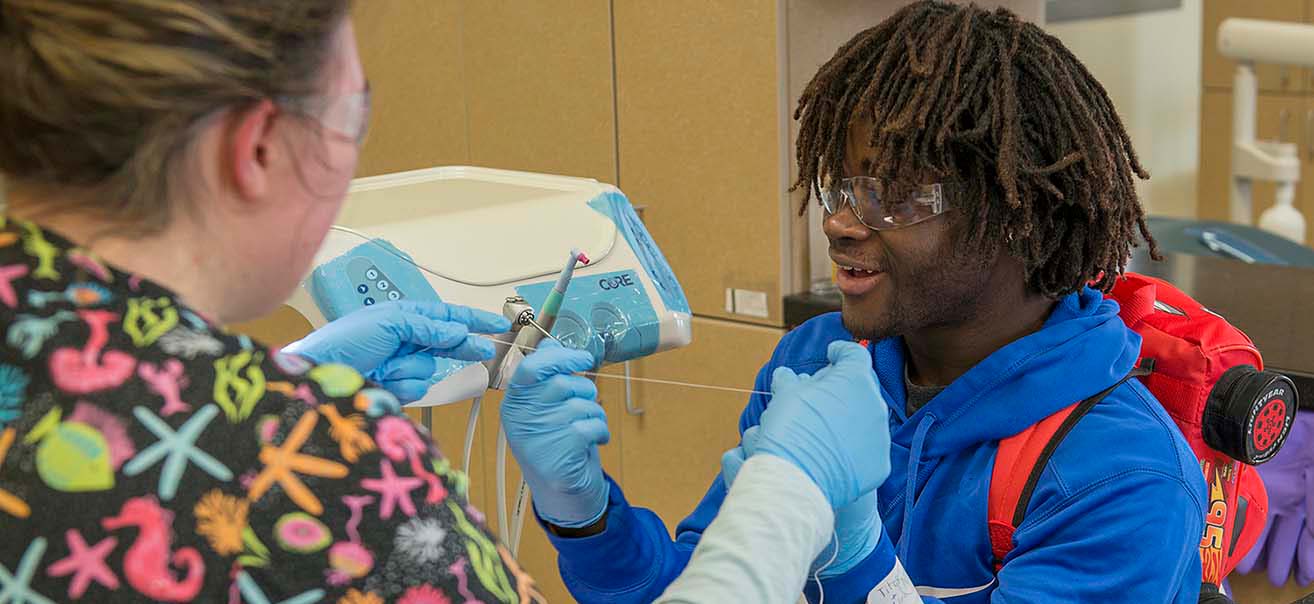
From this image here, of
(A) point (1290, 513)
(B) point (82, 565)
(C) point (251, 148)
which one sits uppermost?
(C) point (251, 148)

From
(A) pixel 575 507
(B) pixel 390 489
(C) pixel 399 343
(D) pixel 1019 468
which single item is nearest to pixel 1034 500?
(D) pixel 1019 468

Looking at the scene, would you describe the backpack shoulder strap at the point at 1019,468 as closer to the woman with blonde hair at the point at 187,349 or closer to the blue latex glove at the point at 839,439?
the blue latex glove at the point at 839,439

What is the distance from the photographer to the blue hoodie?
3.86 ft

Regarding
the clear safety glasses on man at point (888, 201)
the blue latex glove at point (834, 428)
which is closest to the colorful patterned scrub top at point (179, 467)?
the blue latex glove at point (834, 428)

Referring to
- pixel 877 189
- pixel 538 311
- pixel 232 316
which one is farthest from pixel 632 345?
pixel 232 316

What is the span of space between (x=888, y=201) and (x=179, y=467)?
838 mm

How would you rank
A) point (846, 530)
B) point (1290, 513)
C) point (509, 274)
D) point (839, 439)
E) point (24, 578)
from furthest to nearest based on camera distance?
point (1290, 513)
point (509, 274)
point (846, 530)
point (839, 439)
point (24, 578)

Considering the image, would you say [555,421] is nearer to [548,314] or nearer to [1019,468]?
[548,314]

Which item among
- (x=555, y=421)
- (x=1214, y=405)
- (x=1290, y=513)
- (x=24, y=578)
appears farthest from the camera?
(x=1290, y=513)

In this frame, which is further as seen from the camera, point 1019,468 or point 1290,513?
point 1290,513

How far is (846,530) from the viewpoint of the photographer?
1.14 m

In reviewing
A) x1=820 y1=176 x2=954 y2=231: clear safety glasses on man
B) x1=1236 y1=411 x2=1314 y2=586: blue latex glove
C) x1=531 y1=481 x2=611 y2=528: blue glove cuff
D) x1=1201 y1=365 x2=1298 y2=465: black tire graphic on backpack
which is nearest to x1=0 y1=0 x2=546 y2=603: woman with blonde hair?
x1=531 y1=481 x2=611 y2=528: blue glove cuff

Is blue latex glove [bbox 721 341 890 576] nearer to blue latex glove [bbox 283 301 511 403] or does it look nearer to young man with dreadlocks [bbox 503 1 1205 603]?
young man with dreadlocks [bbox 503 1 1205 603]

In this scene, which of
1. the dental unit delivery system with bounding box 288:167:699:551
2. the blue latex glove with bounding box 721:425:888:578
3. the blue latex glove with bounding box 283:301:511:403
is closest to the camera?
the blue latex glove with bounding box 721:425:888:578
